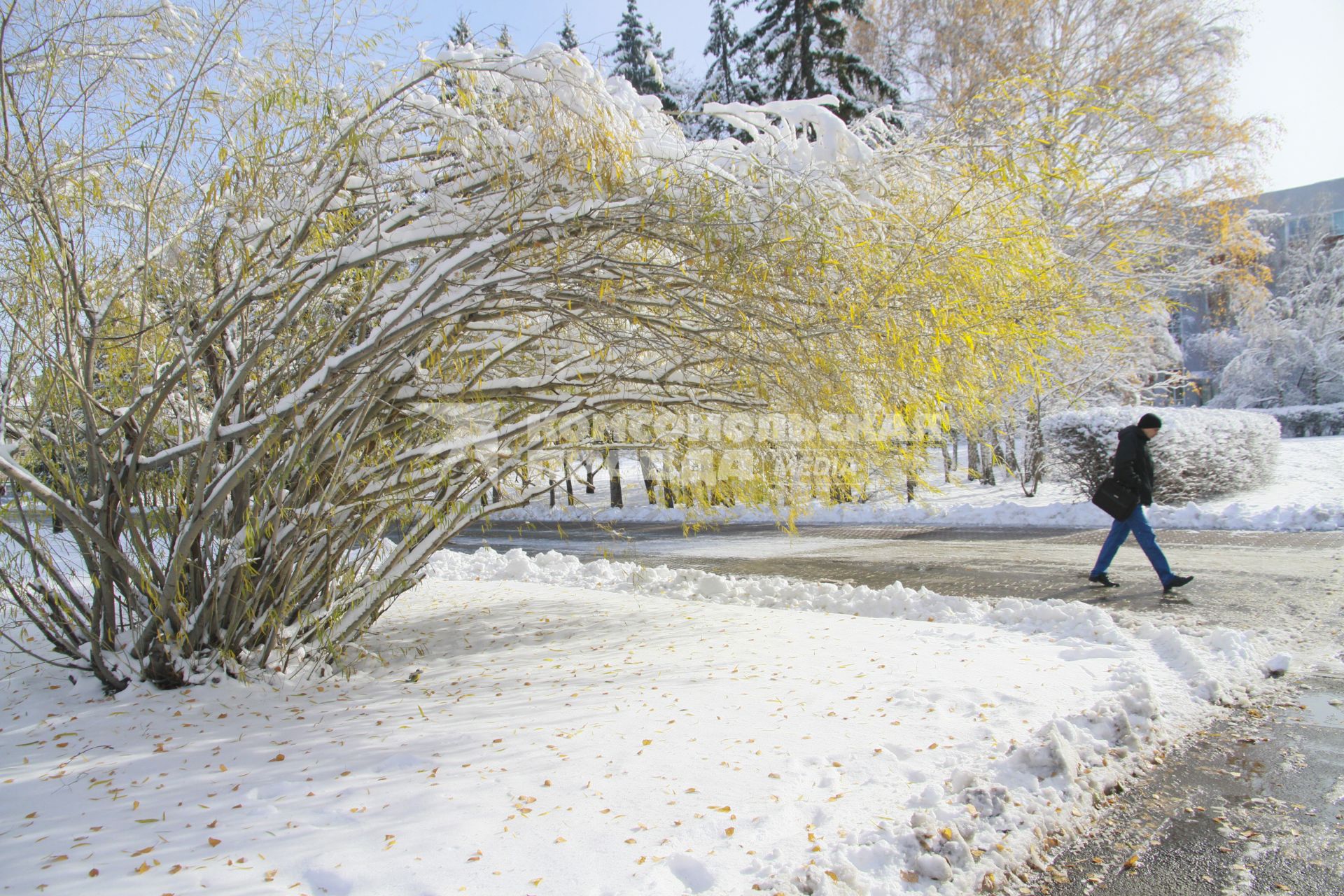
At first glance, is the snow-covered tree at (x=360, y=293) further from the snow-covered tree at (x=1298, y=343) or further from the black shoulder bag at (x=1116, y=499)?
the snow-covered tree at (x=1298, y=343)

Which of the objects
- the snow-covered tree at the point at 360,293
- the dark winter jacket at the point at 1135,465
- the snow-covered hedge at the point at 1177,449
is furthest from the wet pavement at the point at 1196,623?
the snow-covered hedge at the point at 1177,449

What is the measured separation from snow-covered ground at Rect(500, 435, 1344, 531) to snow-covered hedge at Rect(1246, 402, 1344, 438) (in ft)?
14.0

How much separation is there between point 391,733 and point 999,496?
49.8 ft

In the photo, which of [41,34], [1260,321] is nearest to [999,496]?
[41,34]

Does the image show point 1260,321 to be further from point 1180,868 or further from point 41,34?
point 41,34

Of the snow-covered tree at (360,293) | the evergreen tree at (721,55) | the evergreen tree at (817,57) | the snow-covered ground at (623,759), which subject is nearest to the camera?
the snow-covered ground at (623,759)

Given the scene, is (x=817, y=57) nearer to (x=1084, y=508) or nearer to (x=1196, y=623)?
(x=1084, y=508)

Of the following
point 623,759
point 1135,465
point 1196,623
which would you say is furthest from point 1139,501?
point 623,759

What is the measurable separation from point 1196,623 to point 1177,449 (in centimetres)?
858

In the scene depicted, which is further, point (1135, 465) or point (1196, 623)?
point (1135, 465)

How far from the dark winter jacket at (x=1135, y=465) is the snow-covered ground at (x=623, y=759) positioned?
194 cm

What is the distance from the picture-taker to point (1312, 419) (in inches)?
1020

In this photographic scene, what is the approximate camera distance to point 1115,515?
7.47m

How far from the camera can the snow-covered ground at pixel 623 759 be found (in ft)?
9.28
